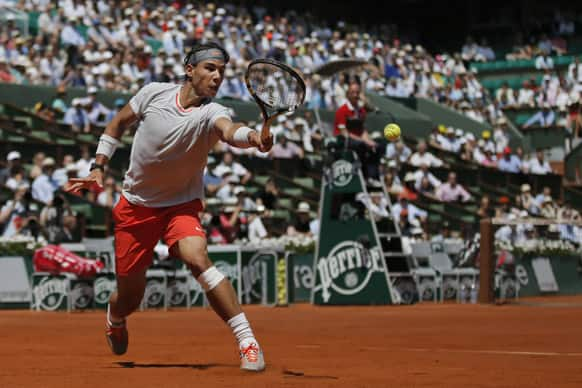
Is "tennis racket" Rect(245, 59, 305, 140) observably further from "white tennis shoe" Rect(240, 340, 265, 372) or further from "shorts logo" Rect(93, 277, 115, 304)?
"shorts logo" Rect(93, 277, 115, 304)

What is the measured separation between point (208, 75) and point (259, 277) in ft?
39.1

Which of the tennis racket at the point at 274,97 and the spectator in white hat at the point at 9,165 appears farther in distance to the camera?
the spectator in white hat at the point at 9,165

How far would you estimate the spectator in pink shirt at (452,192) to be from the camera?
28584mm

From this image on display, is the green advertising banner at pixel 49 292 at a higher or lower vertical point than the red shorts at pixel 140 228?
lower

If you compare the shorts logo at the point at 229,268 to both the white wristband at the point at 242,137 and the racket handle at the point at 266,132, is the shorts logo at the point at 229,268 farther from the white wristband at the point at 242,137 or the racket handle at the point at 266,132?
the racket handle at the point at 266,132

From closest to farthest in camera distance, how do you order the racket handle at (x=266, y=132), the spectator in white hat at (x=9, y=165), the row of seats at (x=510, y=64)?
the racket handle at (x=266, y=132) < the spectator in white hat at (x=9, y=165) < the row of seats at (x=510, y=64)

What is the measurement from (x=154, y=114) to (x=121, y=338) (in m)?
1.72

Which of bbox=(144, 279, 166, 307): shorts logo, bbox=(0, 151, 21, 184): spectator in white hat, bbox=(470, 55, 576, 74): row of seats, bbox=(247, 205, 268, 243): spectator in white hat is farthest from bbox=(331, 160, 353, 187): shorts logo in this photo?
bbox=(470, 55, 576, 74): row of seats

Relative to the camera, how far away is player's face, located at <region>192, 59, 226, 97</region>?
832cm

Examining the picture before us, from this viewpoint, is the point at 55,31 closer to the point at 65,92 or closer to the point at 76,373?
the point at 65,92

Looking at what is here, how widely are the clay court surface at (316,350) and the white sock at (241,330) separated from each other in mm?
217

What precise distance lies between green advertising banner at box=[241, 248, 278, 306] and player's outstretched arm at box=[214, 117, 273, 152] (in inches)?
463

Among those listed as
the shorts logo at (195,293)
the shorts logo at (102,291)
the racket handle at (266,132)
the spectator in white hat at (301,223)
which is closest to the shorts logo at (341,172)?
the shorts logo at (195,293)

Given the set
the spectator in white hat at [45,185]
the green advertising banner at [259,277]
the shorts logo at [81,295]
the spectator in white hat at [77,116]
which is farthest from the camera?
the spectator in white hat at [77,116]
